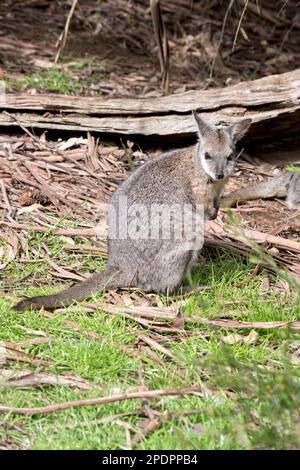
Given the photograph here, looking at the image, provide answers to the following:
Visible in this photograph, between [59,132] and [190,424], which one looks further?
[59,132]

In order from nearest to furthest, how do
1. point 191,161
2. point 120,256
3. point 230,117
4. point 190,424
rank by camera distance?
1. point 190,424
2. point 120,256
3. point 191,161
4. point 230,117

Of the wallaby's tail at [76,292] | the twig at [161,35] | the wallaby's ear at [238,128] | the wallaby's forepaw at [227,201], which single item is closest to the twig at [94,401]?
the wallaby's tail at [76,292]

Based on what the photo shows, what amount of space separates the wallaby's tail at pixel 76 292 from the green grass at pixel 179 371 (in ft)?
0.24

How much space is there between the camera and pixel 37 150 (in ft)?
22.7

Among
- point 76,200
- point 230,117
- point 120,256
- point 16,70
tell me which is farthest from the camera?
point 16,70

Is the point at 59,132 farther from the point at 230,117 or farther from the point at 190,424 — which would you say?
the point at 190,424

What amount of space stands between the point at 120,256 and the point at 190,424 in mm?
1654

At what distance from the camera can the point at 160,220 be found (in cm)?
527

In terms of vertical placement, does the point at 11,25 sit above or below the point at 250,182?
above

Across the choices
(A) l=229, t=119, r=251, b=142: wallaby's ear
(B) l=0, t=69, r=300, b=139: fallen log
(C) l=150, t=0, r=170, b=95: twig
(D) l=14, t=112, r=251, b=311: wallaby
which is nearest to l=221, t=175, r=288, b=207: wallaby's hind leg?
(B) l=0, t=69, r=300, b=139: fallen log

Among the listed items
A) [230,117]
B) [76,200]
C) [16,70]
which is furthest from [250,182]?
[16,70]

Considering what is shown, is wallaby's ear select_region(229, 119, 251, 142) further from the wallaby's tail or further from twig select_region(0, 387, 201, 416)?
twig select_region(0, 387, 201, 416)

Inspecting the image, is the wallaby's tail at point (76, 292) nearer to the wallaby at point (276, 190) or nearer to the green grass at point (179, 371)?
the green grass at point (179, 371)

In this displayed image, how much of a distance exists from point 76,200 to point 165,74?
1.60 meters
